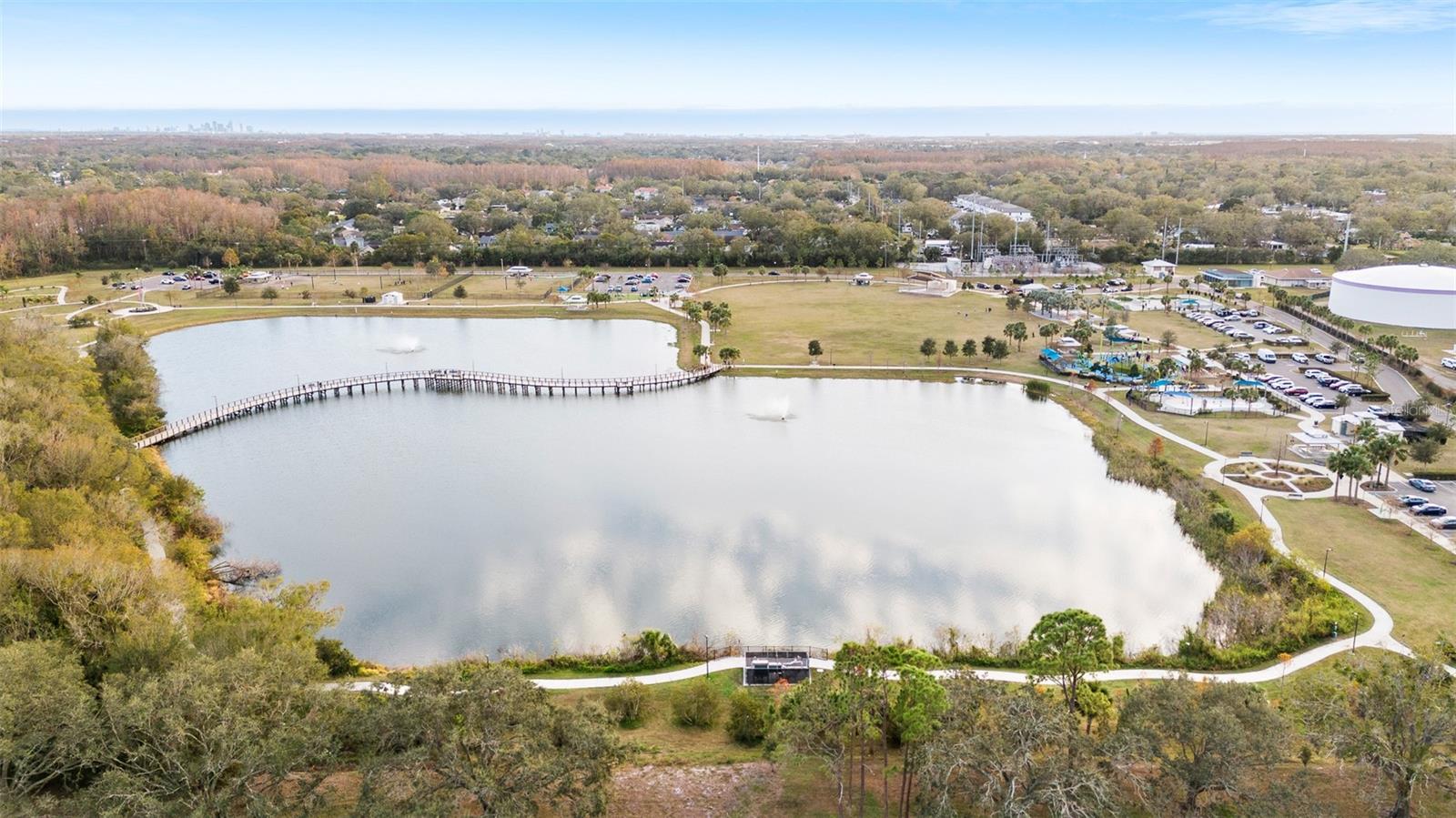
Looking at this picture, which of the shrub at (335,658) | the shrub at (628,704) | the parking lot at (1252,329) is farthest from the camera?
the parking lot at (1252,329)

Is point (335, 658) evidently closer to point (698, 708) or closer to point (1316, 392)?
point (698, 708)

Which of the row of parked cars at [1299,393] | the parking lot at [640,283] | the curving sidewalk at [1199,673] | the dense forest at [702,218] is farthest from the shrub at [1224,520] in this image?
the dense forest at [702,218]

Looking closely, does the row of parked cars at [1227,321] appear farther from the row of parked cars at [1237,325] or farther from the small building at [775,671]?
the small building at [775,671]

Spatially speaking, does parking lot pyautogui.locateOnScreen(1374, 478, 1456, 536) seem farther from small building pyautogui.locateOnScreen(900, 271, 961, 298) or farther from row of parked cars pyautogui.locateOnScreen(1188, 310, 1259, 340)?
small building pyautogui.locateOnScreen(900, 271, 961, 298)

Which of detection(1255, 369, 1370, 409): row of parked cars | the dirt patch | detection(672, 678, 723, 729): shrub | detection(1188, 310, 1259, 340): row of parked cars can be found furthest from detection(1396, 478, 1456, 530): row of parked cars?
detection(1188, 310, 1259, 340): row of parked cars

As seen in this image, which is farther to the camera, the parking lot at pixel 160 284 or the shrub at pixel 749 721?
the parking lot at pixel 160 284
